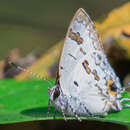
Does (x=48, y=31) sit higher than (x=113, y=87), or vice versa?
(x=48, y=31)

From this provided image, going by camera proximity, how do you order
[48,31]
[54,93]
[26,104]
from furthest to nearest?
1. [48,31]
2. [26,104]
3. [54,93]

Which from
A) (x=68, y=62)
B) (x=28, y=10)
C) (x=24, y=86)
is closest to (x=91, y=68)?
(x=68, y=62)

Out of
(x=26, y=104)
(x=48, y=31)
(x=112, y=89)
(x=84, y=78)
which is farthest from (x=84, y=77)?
(x=48, y=31)

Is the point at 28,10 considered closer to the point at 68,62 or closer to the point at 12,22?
the point at 12,22

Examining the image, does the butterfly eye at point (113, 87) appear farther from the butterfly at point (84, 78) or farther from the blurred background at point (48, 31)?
the blurred background at point (48, 31)

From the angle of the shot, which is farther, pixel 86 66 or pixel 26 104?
pixel 26 104

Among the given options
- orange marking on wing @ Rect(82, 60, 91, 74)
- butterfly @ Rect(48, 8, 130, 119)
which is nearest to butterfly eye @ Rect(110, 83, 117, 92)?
butterfly @ Rect(48, 8, 130, 119)

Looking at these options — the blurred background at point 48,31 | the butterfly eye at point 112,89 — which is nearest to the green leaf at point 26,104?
the butterfly eye at point 112,89

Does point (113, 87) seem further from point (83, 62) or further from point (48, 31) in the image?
point (48, 31)
